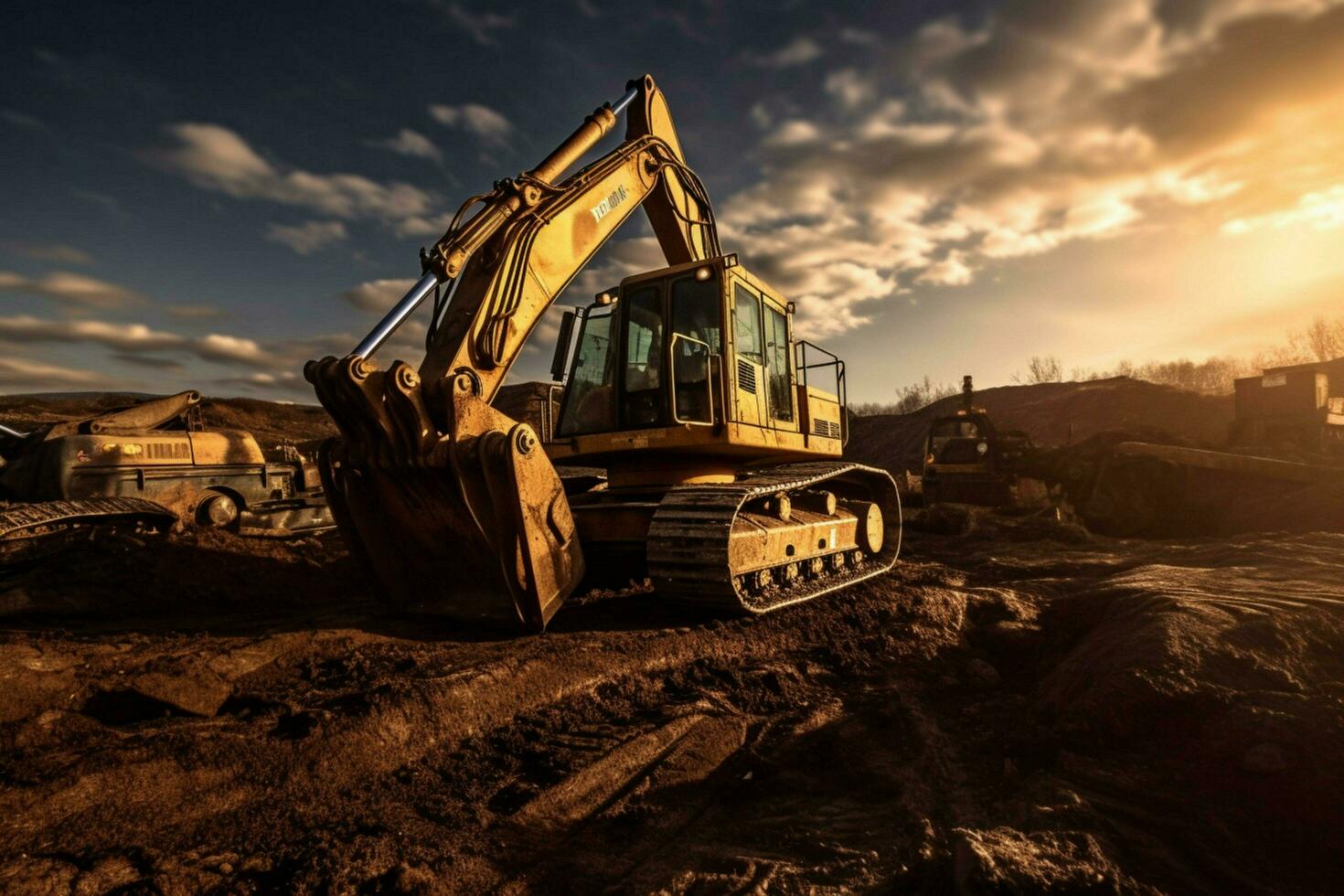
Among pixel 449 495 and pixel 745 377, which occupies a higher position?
pixel 745 377

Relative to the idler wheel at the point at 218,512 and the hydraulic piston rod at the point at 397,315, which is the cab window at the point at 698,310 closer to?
the hydraulic piston rod at the point at 397,315

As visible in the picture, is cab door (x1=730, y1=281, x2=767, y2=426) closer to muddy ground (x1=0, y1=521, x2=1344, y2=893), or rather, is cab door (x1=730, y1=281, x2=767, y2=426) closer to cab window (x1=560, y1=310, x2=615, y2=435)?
cab window (x1=560, y1=310, x2=615, y2=435)

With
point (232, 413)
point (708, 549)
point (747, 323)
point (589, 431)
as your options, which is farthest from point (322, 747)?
point (232, 413)

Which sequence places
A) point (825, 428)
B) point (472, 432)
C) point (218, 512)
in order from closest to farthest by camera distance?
point (472, 432) → point (825, 428) → point (218, 512)

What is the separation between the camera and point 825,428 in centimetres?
820

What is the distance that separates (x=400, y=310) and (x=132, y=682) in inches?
118

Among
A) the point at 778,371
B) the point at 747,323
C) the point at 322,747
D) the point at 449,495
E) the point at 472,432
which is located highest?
the point at 747,323

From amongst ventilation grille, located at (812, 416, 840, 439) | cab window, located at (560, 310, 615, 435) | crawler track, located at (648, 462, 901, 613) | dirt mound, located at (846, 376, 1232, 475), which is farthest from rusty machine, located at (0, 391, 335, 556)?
dirt mound, located at (846, 376, 1232, 475)

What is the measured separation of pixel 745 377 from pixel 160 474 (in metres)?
10.2

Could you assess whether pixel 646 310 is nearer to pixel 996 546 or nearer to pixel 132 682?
pixel 132 682

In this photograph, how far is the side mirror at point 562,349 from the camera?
691 centimetres

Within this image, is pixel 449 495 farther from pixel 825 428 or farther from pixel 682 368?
pixel 825 428

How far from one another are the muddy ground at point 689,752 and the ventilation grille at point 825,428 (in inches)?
99.9

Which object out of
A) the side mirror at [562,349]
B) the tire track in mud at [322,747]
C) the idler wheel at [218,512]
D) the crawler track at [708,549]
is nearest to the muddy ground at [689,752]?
the tire track in mud at [322,747]
